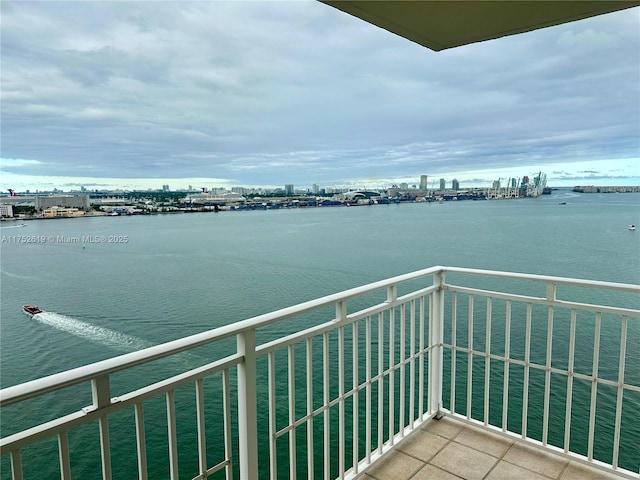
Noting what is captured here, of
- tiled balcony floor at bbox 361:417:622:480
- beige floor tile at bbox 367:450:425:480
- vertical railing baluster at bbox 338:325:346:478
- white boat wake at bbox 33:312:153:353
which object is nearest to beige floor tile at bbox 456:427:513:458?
tiled balcony floor at bbox 361:417:622:480

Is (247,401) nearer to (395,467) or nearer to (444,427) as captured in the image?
(395,467)

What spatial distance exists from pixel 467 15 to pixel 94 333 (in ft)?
50.0

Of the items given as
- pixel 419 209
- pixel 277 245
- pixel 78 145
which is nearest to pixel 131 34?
pixel 277 245

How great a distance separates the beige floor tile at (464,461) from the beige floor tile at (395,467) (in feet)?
0.38

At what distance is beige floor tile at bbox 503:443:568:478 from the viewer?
83.2 inches

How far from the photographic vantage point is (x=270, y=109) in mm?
29531

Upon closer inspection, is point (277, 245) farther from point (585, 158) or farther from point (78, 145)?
point (78, 145)

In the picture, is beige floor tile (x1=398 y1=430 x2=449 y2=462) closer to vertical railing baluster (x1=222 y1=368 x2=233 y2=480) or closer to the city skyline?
vertical railing baluster (x1=222 y1=368 x2=233 y2=480)

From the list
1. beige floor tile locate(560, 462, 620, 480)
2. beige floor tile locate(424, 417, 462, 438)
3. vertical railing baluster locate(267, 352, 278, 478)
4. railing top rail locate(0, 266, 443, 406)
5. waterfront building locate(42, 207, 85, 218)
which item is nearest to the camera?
railing top rail locate(0, 266, 443, 406)

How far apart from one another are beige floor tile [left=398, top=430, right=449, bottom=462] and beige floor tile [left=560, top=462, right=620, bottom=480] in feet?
2.01

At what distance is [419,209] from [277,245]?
89.3ft

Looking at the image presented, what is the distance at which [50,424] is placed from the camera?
0.96 m

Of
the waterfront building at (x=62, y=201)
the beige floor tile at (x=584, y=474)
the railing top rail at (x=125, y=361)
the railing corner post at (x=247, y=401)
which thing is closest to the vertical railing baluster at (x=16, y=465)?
the railing top rail at (x=125, y=361)

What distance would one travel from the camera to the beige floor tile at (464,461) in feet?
6.90
